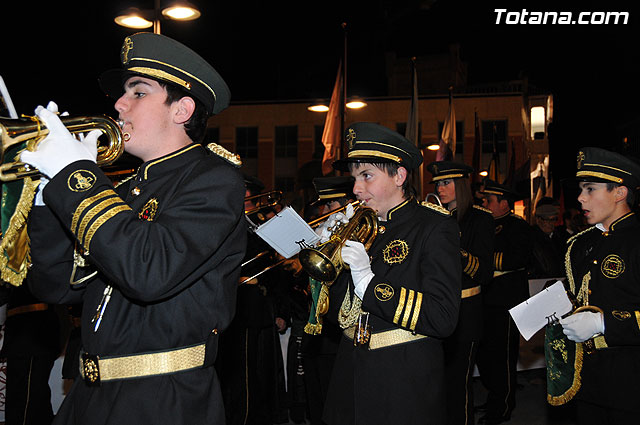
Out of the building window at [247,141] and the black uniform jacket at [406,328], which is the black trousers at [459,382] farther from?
the building window at [247,141]

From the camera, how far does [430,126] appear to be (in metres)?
38.7

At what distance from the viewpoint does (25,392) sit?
6.17 metres

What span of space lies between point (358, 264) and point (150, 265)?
166 centimetres

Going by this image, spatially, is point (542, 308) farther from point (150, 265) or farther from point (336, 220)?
point (150, 265)

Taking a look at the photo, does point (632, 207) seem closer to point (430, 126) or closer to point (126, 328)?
point (126, 328)

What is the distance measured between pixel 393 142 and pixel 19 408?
4.47 meters

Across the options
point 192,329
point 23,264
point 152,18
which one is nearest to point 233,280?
point 192,329

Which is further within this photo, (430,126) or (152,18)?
(430,126)

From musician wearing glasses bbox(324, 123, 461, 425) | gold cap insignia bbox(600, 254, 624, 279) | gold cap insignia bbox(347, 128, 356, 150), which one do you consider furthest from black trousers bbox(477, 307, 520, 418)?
gold cap insignia bbox(347, 128, 356, 150)

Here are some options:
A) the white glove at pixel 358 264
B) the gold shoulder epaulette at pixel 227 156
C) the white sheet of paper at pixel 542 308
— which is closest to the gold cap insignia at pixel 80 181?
the gold shoulder epaulette at pixel 227 156

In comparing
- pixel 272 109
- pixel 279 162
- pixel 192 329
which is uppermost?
pixel 272 109

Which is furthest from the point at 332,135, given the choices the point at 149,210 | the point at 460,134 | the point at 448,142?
the point at 460,134

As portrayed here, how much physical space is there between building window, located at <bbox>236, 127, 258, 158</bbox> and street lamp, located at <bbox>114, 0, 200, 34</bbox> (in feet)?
104

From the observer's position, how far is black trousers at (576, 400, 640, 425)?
4.43m
